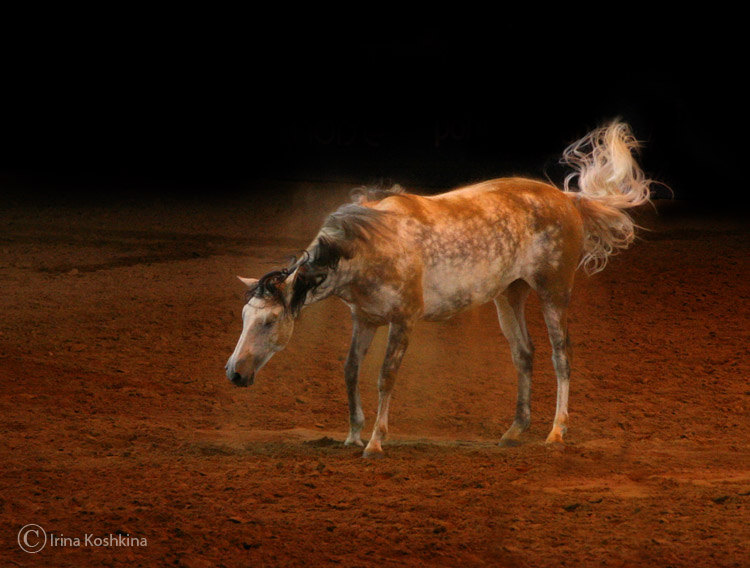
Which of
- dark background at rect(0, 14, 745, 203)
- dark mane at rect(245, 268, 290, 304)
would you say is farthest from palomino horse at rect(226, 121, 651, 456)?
dark background at rect(0, 14, 745, 203)

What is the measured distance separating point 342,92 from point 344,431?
1684 centimetres

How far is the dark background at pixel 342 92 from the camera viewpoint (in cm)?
2039

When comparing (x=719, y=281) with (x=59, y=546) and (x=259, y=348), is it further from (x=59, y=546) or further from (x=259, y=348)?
(x=59, y=546)

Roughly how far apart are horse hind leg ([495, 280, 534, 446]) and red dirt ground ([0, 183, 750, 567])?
0.19m

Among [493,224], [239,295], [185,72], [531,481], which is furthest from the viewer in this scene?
[185,72]

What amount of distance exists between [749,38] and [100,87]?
14842 mm

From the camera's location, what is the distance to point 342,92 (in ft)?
73.7

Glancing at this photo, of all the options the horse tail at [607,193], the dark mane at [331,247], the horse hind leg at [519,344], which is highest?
the horse tail at [607,193]

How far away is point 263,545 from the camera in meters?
4.34

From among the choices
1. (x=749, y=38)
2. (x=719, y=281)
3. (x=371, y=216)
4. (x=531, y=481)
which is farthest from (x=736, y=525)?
(x=749, y=38)

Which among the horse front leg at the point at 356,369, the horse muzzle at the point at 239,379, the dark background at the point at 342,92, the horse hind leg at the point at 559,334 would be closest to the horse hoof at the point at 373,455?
the horse front leg at the point at 356,369

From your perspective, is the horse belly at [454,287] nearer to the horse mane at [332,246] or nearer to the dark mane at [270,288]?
the horse mane at [332,246]

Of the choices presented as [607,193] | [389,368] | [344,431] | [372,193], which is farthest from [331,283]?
[607,193]

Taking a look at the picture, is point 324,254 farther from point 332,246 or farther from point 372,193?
point 372,193
